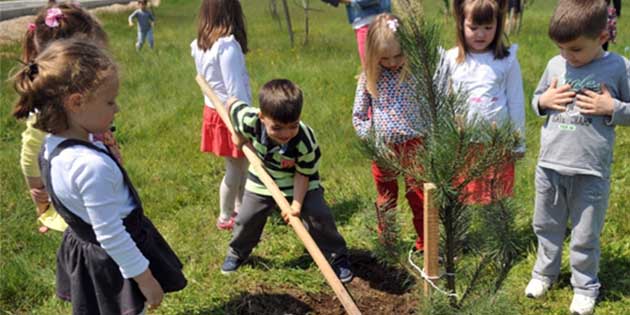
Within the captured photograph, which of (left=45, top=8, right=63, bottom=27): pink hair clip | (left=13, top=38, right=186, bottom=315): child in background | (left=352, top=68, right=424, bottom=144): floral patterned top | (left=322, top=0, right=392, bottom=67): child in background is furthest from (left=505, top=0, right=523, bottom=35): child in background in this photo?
(left=13, top=38, right=186, bottom=315): child in background

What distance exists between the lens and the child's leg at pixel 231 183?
12.4ft

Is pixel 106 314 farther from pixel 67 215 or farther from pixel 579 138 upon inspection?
pixel 579 138

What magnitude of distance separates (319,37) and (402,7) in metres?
10.5

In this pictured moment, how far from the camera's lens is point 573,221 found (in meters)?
2.83

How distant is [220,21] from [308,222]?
1355 millimetres

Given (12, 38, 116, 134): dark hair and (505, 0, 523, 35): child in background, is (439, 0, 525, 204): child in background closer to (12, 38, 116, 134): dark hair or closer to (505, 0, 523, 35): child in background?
(12, 38, 116, 134): dark hair

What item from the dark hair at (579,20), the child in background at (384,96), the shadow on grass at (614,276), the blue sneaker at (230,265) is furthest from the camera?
the blue sneaker at (230,265)

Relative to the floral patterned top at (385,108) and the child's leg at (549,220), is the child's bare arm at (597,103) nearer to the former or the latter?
the child's leg at (549,220)

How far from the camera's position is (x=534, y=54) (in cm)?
805

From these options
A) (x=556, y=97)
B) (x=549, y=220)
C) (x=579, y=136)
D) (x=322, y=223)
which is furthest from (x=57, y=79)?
(x=549, y=220)

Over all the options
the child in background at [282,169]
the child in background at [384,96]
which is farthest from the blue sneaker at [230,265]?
the child in background at [384,96]

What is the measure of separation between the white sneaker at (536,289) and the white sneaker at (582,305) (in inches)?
6.4

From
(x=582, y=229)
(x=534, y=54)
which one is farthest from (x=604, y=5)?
(x=534, y=54)

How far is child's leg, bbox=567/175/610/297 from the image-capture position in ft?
8.89
